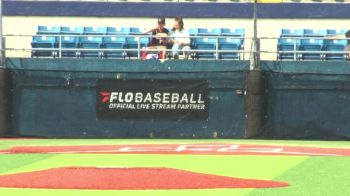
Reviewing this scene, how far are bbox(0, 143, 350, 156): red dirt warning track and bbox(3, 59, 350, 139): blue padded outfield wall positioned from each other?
194cm

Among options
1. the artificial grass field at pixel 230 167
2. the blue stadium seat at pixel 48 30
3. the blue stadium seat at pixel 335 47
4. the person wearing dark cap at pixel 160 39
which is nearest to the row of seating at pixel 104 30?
the blue stadium seat at pixel 48 30

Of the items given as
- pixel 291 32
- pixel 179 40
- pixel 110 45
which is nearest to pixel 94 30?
pixel 110 45

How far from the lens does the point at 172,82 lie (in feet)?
68.3

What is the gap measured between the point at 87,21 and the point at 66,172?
17944 millimetres

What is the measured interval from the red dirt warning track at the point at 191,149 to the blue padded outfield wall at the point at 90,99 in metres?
1.88

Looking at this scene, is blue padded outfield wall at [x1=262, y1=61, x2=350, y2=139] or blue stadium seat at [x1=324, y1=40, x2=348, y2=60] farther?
blue stadium seat at [x1=324, y1=40, x2=348, y2=60]

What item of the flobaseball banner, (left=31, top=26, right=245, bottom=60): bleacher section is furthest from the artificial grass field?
(left=31, top=26, right=245, bottom=60): bleacher section

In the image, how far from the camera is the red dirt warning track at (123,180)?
37.3 ft

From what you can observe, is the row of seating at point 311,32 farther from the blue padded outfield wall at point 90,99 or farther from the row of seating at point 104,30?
the blue padded outfield wall at point 90,99

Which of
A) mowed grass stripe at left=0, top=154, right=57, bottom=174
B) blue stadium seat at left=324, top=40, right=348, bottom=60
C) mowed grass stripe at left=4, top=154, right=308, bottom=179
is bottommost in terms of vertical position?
mowed grass stripe at left=4, top=154, right=308, bottom=179

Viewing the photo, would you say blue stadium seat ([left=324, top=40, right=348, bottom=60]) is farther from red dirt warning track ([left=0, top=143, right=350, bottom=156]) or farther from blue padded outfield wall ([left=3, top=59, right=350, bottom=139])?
red dirt warning track ([left=0, top=143, right=350, bottom=156])

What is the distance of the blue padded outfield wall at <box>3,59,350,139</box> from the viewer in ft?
66.5

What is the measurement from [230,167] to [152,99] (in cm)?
678

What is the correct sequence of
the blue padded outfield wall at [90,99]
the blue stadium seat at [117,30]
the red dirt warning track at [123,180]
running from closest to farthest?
the red dirt warning track at [123,180] → the blue padded outfield wall at [90,99] → the blue stadium seat at [117,30]
